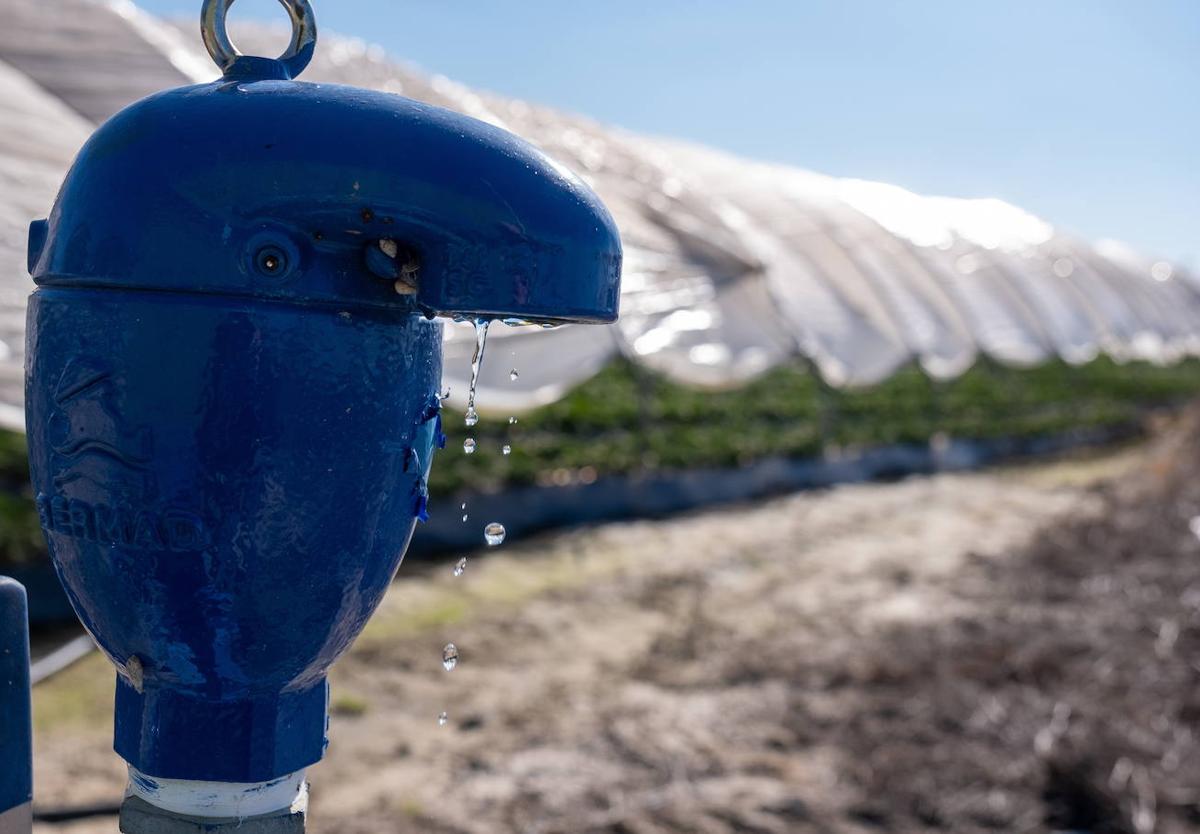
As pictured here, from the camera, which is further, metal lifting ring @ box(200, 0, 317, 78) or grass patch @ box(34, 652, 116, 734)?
grass patch @ box(34, 652, 116, 734)

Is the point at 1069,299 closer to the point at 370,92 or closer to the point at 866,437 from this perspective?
the point at 866,437

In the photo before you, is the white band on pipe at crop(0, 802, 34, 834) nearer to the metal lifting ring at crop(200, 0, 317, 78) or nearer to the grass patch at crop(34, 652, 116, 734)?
the metal lifting ring at crop(200, 0, 317, 78)

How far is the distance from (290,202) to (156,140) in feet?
0.39

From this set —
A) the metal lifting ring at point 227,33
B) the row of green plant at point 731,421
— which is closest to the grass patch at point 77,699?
the row of green plant at point 731,421

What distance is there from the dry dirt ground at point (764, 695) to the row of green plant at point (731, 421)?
2.53 feet

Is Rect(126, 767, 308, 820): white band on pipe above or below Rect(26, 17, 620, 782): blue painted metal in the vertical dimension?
below

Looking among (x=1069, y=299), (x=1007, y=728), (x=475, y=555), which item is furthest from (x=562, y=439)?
(x=1069, y=299)

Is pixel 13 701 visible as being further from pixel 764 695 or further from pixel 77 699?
pixel 764 695

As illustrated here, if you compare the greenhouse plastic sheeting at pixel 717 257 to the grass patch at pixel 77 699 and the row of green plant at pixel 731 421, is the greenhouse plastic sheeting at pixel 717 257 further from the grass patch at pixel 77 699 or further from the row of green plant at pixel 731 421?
the grass patch at pixel 77 699

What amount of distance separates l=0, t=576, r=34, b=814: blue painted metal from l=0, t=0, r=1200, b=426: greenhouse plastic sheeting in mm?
690

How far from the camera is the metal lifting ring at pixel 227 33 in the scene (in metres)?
0.94

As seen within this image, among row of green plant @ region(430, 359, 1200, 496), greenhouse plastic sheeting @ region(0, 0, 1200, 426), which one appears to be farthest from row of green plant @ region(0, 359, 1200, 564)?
greenhouse plastic sheeting @ region(0, 0, 1200, 426)

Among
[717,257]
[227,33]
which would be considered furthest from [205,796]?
[717,257]

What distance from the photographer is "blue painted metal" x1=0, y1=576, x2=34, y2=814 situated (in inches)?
37.3
